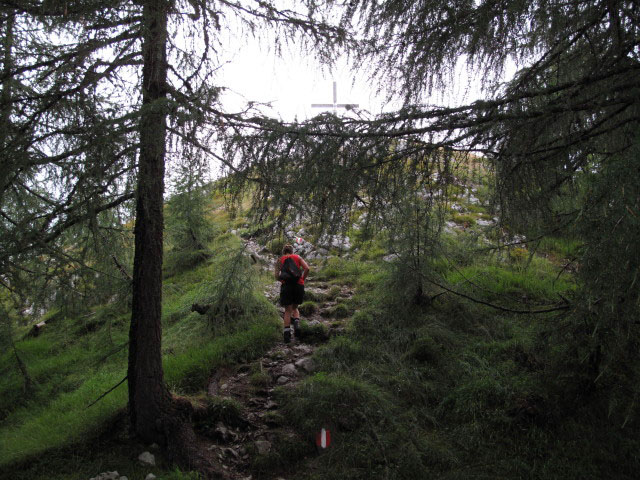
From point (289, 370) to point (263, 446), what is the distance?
1567 mm

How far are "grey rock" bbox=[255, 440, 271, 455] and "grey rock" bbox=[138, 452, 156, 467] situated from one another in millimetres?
1035

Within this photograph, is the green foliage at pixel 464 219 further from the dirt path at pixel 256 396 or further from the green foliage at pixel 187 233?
the green foliage at pixel 187 233

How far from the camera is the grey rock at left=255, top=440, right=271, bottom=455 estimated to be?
4.32 meters

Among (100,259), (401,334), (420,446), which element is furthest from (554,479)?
(100,259)

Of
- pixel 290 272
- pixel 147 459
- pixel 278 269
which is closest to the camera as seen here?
pixel 147 459

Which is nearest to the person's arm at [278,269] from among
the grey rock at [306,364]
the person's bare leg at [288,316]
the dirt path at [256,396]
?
the person's bare leg at [288,316]

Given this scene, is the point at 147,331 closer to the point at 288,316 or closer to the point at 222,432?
the point at 222,432

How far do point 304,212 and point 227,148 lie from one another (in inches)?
29.6

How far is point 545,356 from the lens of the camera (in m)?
4.44

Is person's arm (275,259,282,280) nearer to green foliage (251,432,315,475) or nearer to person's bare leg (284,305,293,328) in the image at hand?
person's bare leg (284,305,293,328)

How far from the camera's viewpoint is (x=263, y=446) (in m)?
4.39

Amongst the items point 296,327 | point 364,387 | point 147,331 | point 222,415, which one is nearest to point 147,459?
point 222,415

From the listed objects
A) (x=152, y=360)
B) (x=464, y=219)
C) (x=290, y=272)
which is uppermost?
(x=464, y=219)

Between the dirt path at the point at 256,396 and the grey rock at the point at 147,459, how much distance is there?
56 cm
